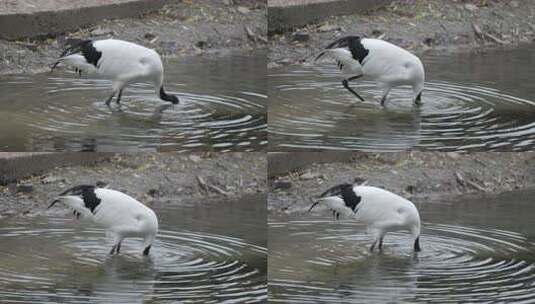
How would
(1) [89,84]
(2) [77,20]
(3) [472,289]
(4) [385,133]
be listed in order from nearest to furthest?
(3) [472,289] → (4) [385,133] → (1) [89,84] → (2) [77,20]

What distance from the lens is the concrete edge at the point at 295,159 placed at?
10523 mm

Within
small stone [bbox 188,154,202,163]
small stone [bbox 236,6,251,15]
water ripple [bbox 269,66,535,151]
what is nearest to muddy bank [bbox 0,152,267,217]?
small stone [bbox 188,154,202,163]

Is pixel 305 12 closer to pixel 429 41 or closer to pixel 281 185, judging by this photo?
pixel 429 41

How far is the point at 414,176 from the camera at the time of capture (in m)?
11.6

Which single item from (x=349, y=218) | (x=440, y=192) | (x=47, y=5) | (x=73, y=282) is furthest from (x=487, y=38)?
(x=73, y=282)

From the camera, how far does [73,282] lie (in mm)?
9250

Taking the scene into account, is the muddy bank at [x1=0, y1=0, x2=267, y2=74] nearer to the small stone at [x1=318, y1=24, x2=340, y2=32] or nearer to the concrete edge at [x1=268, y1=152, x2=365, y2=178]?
the small stone at [x1=318, y1=24, x2=340, y2=32]

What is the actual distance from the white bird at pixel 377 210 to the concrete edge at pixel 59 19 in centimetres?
329

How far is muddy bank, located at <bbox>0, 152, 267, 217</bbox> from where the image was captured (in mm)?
11219

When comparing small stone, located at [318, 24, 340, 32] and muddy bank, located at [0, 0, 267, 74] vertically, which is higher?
small stone, located at [318, 24, 340, 32]

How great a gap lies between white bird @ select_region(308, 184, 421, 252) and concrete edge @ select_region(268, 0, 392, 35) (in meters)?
2.00

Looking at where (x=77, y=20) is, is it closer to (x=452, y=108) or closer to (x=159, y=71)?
(x=159, y=71)

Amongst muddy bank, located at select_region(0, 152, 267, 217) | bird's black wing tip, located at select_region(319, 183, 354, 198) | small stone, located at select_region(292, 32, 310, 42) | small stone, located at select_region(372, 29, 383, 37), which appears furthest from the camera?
small stone, located at select_region(372, 29, 383, 37)

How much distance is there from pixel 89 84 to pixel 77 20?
4.51 feet
